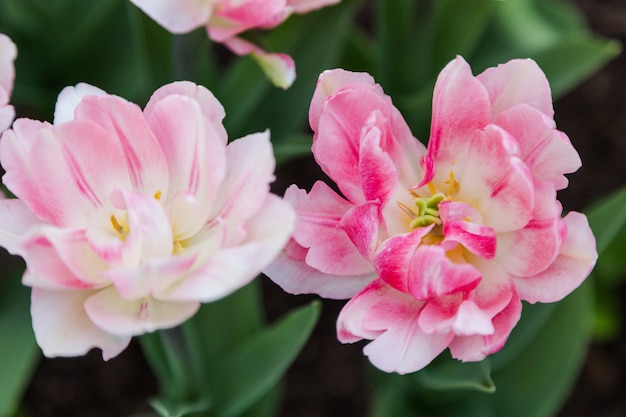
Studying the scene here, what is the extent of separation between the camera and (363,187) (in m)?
0.62

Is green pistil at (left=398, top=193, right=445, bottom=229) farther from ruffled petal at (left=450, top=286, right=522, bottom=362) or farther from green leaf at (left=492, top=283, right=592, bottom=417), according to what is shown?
green leaf at (left=492, top=283, right=592, bottom=417)

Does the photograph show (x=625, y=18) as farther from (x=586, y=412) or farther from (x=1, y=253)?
(x=1, y=253)

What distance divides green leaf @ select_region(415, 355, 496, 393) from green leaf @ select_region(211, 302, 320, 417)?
0.46 feet

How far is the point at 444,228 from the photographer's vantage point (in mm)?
661

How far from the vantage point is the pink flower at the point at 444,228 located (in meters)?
0.60

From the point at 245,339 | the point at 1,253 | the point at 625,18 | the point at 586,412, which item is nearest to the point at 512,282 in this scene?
the point at 245,339

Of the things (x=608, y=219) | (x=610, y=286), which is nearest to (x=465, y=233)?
(x=608, y=219)

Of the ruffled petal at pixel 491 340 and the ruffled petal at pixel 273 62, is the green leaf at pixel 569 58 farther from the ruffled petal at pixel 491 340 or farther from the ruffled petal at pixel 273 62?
the ruffled petal at pixel 491 340

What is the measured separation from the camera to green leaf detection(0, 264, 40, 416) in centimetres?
96

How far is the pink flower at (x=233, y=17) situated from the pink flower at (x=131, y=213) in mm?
144

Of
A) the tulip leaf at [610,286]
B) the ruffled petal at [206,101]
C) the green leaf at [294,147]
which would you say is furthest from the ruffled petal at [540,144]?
the tulip leaf at [610,286]

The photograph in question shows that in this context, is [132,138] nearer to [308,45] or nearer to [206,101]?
[206,101]

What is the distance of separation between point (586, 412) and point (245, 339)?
650mm

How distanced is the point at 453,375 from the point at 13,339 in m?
0.51
